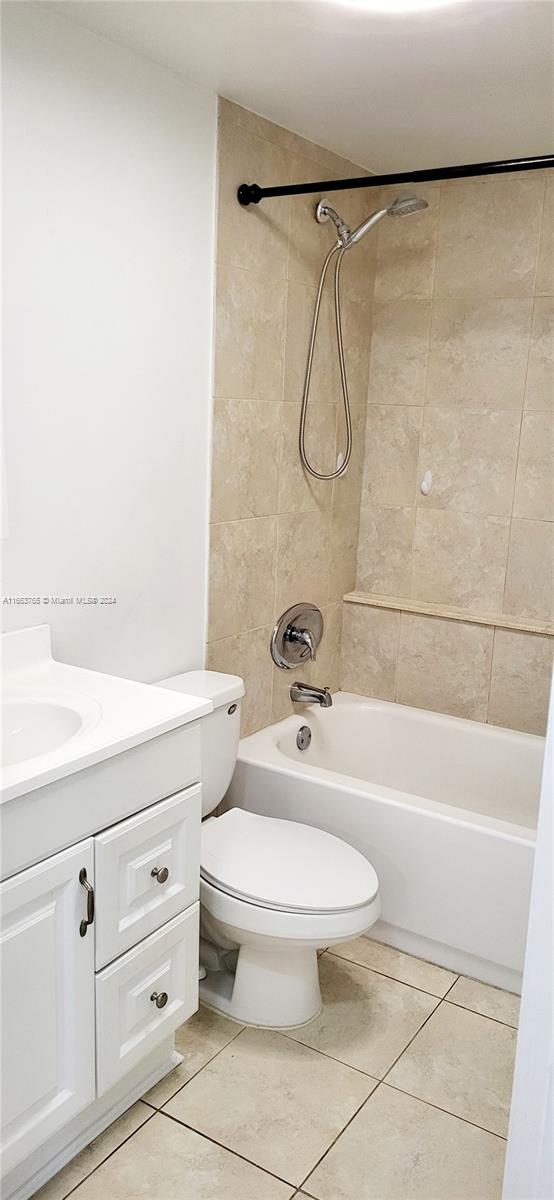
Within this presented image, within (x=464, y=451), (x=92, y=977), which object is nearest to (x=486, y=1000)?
(x=92, y=977)

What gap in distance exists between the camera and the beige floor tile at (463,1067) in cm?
195

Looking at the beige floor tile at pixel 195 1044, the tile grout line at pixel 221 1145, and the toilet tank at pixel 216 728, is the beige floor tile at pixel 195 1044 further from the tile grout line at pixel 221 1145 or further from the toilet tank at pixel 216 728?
the toilet tank at pixel 216 728

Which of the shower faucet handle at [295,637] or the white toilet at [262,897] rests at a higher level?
the shower faucet handle at [295,637]

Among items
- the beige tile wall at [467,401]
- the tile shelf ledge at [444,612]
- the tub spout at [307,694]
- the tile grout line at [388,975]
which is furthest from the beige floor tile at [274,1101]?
the beige tile wall at [467,401]

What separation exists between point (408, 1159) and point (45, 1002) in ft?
2.72

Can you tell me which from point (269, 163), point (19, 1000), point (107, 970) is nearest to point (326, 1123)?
point (107, 970)

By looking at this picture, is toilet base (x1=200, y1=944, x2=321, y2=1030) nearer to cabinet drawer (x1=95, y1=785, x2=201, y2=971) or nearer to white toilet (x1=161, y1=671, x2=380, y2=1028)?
white toilet (x1=161, y1=671, x2=380, y2=1028)

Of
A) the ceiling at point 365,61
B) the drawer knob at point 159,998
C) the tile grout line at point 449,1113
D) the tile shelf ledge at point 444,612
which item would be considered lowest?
the tile grout line at point 449,1113

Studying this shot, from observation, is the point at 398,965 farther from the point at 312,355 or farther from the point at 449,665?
the point at 312,355

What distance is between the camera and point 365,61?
193 centimetres

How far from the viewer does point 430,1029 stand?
2.19m

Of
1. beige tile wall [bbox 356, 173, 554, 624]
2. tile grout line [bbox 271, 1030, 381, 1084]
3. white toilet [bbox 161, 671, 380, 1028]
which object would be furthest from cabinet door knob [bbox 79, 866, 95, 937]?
beige tile wall [bbox 356, 173, 554, 624]

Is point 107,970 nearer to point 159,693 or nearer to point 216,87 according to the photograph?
point 159,693

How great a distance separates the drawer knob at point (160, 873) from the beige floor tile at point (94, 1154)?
537mm
